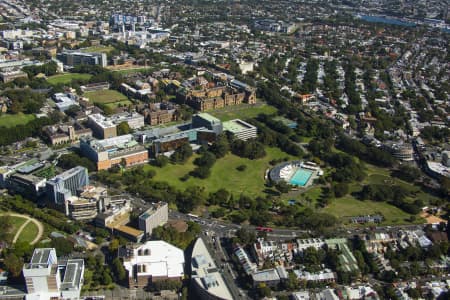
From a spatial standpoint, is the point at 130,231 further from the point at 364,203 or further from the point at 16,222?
the point at 364,203

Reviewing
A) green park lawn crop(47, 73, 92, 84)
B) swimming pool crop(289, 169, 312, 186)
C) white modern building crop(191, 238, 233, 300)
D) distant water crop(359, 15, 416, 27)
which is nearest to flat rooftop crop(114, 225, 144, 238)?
white modern building crop(191, 238, 233, 300)

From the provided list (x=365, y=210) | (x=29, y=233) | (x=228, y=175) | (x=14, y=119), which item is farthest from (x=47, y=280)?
(x=14, y=119)

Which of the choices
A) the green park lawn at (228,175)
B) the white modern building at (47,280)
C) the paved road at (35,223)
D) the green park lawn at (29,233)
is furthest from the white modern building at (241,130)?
the white modern building at (47,280)

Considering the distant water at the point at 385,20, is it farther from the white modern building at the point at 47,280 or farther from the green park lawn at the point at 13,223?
the white modern building at the point at 47,280

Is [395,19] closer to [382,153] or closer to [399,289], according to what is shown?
[382,153]

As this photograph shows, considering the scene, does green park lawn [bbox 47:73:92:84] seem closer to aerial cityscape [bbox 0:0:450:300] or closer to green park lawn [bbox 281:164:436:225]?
aerial cityscape [bbox 0:0:450:300]

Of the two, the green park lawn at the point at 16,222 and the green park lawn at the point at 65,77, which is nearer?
the green park lawn at the point at 16,222

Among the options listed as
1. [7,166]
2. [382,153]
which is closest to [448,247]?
[382,153]

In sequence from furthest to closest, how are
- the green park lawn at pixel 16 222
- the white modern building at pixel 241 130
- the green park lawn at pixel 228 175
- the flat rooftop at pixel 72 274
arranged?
the white modern building at pixel 241 130
the green park lawn at pixel 228 175
the green park lawn at pixel 16 222
the flat rooftop at pixel 72 274
